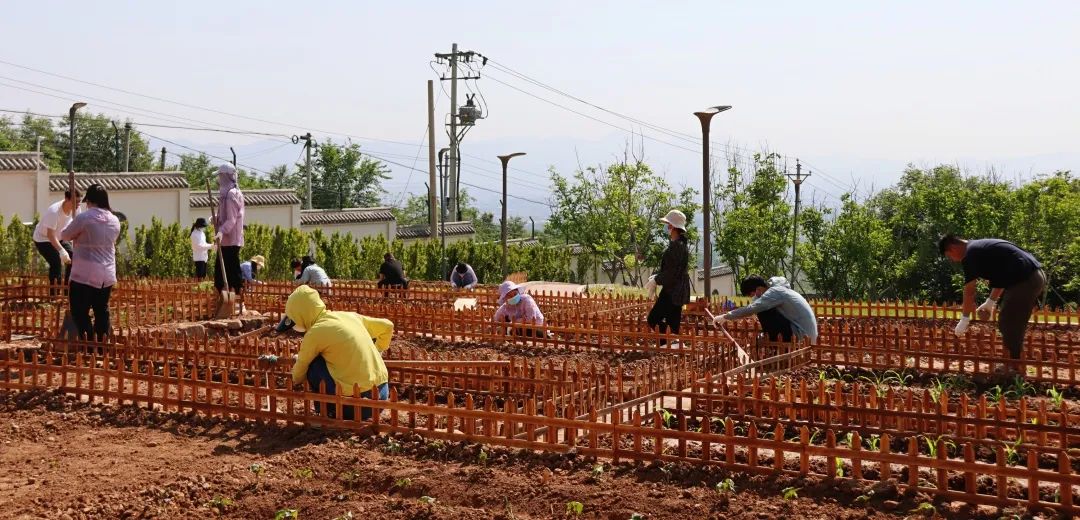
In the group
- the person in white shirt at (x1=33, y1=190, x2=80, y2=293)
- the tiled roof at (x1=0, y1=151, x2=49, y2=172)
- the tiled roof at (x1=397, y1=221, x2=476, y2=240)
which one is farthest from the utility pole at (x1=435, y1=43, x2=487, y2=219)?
the person in white shirt at (x1=33, y1=190, x2=80, y2=293)

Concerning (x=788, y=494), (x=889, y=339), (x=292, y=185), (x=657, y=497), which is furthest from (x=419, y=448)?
(x=292, y=185)

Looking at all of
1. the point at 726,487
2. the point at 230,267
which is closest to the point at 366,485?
the point at 726,487

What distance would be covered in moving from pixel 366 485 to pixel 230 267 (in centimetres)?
830

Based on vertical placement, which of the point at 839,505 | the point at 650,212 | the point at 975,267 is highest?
the point at 650,212

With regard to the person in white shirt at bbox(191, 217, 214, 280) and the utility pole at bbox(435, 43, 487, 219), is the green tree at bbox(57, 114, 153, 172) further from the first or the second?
the person in white shirt at bbox(191, 217, 214, 280)

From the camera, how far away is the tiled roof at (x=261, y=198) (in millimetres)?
34156

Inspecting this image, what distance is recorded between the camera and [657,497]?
546 centimetres

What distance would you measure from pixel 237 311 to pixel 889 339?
317 inches

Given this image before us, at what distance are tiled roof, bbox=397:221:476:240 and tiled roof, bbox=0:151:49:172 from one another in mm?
14904

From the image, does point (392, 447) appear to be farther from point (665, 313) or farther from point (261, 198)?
point (261, 198)

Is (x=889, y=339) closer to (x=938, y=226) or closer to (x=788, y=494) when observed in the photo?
(x=788, y=494)

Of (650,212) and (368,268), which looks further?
(650,212)

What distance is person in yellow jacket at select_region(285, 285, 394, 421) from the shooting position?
277 inches

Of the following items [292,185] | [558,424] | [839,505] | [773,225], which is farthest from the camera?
[292,185]
